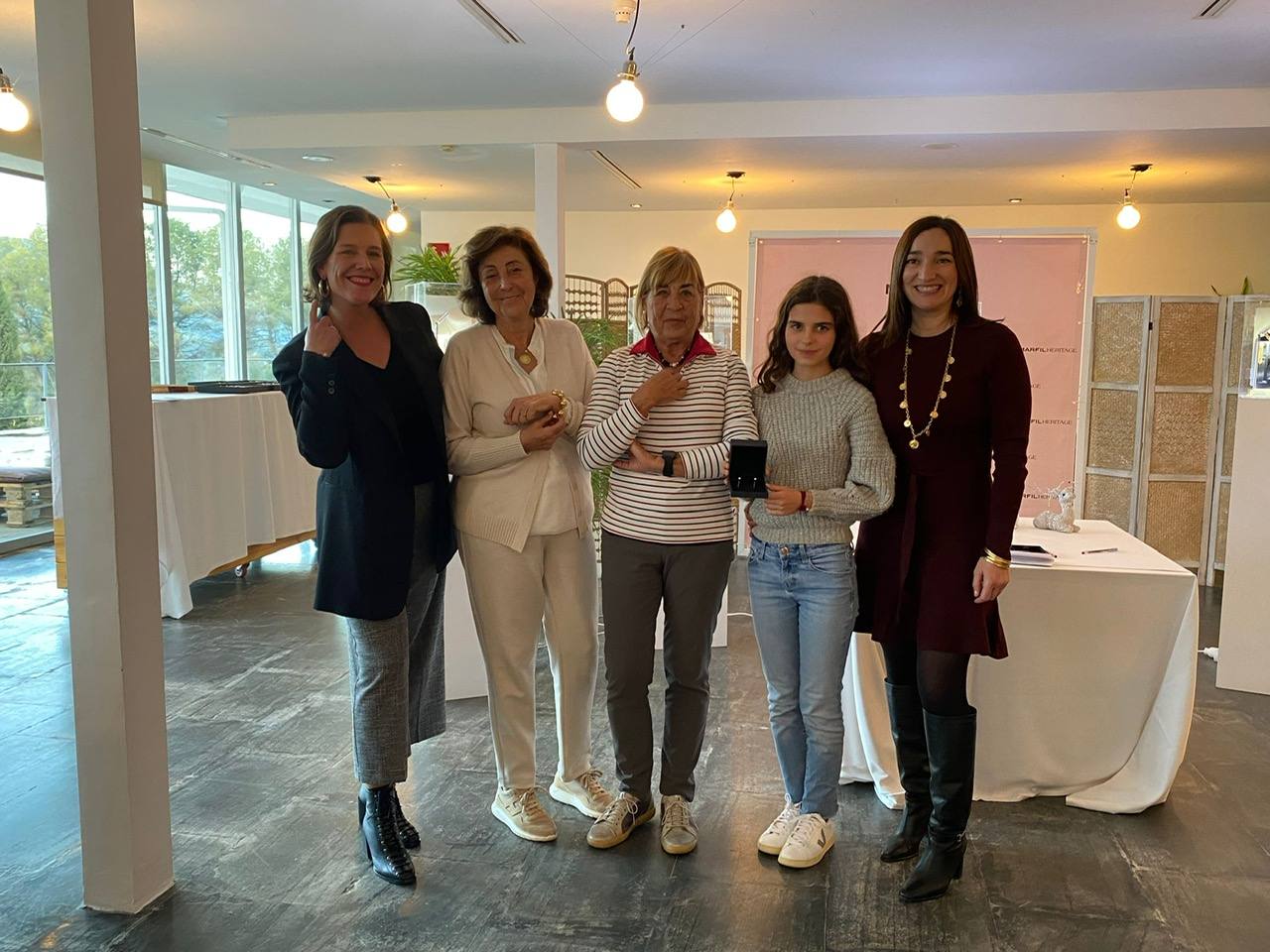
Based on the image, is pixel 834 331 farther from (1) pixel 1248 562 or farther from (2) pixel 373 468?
(1) pixel 1248 562

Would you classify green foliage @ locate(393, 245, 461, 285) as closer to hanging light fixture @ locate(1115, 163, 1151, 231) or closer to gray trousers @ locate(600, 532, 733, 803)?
gray trousers @ locate(600, 532, 733, 803)

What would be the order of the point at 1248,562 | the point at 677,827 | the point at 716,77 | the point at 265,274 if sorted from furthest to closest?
the point at 265,274
the point at 716,77
the point at 1248,562
the point at 677,827

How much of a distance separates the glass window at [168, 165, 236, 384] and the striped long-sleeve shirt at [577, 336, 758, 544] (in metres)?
7.24

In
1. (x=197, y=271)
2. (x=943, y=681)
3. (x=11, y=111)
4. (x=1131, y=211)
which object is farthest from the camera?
(x=197, y=271)

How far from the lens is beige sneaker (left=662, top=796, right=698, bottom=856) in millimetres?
2479

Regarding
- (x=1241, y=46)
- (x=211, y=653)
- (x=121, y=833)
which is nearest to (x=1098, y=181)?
(x=1241, y=46)

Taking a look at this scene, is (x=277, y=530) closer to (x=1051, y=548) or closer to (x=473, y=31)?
(x=473, y=31)

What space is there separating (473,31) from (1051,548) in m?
3.28

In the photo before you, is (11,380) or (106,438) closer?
(106,438)

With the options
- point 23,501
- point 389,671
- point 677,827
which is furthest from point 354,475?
point 23,501

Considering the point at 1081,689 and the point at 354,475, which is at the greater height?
the point at 354,475

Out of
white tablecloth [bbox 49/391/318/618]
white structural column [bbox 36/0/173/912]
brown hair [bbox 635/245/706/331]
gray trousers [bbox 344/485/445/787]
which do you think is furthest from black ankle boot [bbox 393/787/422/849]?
white tablecloth [bbox 49/391/318/618]

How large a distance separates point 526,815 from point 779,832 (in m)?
0.64

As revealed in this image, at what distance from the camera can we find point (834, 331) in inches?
90.6
